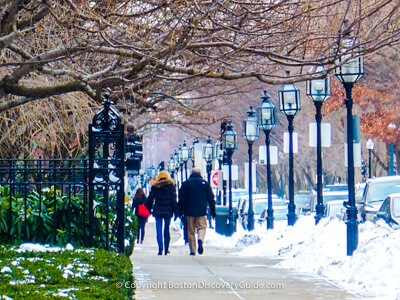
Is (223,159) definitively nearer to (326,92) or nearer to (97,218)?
(326,92)

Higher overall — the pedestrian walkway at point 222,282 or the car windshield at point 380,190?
the car windshield at point 380,190

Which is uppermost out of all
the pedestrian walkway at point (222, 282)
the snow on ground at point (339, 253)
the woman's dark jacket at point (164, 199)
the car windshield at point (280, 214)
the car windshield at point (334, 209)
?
the woman's dark jacket at point (164, 199)

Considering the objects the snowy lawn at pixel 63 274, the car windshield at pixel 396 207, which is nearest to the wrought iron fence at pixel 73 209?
the snowy lawn at pixel 63 274

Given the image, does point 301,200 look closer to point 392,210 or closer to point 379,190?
point 379,190

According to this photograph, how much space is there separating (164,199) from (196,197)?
0.81m

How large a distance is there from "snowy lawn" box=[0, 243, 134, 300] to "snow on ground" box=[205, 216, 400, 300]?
368 centimetres

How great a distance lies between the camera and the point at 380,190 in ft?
82.2

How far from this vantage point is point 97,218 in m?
12.8

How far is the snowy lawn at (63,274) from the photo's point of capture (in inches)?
263

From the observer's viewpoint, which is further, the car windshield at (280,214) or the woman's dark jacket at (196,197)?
the car windshield at (280,214)

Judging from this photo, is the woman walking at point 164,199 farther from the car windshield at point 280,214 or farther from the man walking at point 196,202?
the car windshield at point 280,214

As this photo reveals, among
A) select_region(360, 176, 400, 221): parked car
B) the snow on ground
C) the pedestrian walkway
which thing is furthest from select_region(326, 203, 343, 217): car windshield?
the pedestrian walkway

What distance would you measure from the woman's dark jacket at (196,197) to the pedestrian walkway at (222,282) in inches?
81.4

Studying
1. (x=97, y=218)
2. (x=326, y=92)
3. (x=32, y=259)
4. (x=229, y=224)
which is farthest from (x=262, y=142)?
(x=32, y=259)
